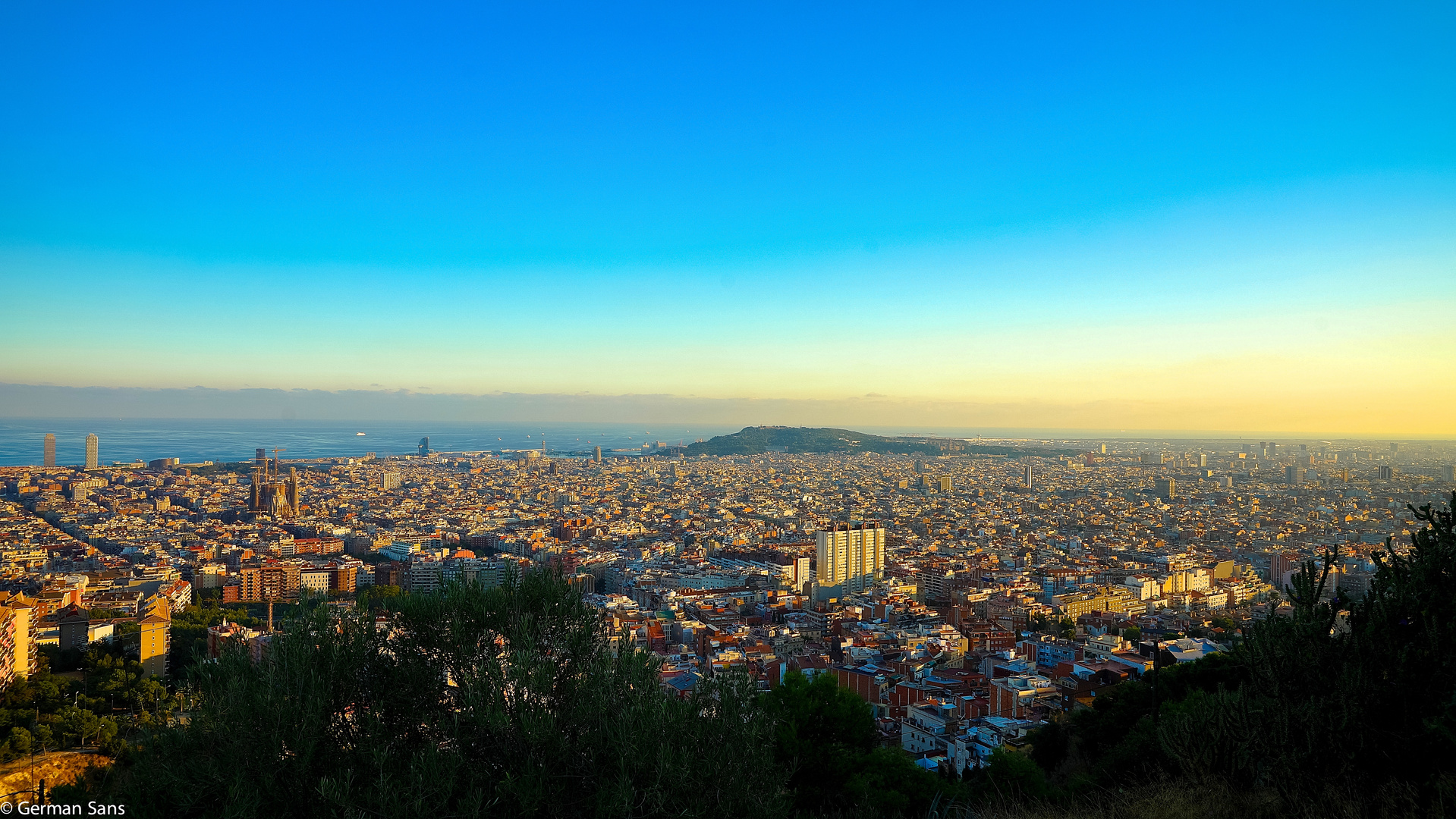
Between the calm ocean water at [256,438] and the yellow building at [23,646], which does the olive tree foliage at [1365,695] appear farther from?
the calm ocean water at [256,438]

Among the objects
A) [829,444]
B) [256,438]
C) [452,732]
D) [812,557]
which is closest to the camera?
[452,732]

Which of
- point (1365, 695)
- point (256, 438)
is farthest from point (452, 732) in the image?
point (256, 438)

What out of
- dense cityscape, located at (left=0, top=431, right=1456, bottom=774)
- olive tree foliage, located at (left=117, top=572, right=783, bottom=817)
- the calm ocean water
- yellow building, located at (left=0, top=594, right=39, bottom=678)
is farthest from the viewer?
the calm ocean water

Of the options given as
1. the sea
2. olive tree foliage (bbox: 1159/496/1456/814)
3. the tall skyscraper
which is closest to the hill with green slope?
the sea

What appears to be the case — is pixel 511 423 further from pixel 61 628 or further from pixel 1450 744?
pixel 1450 744

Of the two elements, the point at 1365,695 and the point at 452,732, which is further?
the point at 1365,695

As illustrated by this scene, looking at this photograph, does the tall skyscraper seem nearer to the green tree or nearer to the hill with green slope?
the green tree

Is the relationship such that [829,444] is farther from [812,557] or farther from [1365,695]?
[1365,695]
